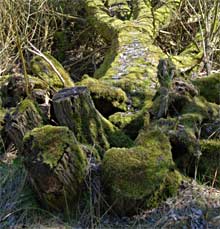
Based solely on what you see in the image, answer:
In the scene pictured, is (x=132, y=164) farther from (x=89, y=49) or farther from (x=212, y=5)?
(x=89, y=49)

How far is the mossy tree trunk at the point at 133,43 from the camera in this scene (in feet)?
14.6

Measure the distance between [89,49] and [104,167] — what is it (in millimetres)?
4582

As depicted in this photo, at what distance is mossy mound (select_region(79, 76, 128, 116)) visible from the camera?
151 inches

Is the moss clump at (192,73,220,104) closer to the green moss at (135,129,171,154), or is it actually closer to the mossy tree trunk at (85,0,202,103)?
the mossy tree trunk at (85,0,202,103)

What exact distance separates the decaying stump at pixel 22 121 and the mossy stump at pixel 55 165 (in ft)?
→ 1.17

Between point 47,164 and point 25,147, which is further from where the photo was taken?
point 25,147

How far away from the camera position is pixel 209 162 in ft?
10.6

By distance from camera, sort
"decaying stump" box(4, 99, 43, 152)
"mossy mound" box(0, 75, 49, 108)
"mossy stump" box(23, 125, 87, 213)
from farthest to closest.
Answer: "mossy mound" box(0, 75, 49, 108), "decaying stump" box(4, 99, 43, 152), "mossy stump" box(23, 125, 87, 213)

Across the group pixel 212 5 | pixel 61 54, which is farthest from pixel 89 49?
pixel 212 5

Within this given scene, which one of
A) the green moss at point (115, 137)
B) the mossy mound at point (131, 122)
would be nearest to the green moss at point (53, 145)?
the green moss at point (115, 137)

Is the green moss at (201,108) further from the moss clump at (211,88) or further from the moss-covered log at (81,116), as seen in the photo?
the moss-covered log at (81,116)

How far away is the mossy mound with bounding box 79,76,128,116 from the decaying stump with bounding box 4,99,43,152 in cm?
60

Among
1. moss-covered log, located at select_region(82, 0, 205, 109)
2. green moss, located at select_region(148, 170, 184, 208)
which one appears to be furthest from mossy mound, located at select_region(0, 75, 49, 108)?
green moss, located at select_region(148, 170, 184, 208)

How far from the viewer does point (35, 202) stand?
3.10 meters
